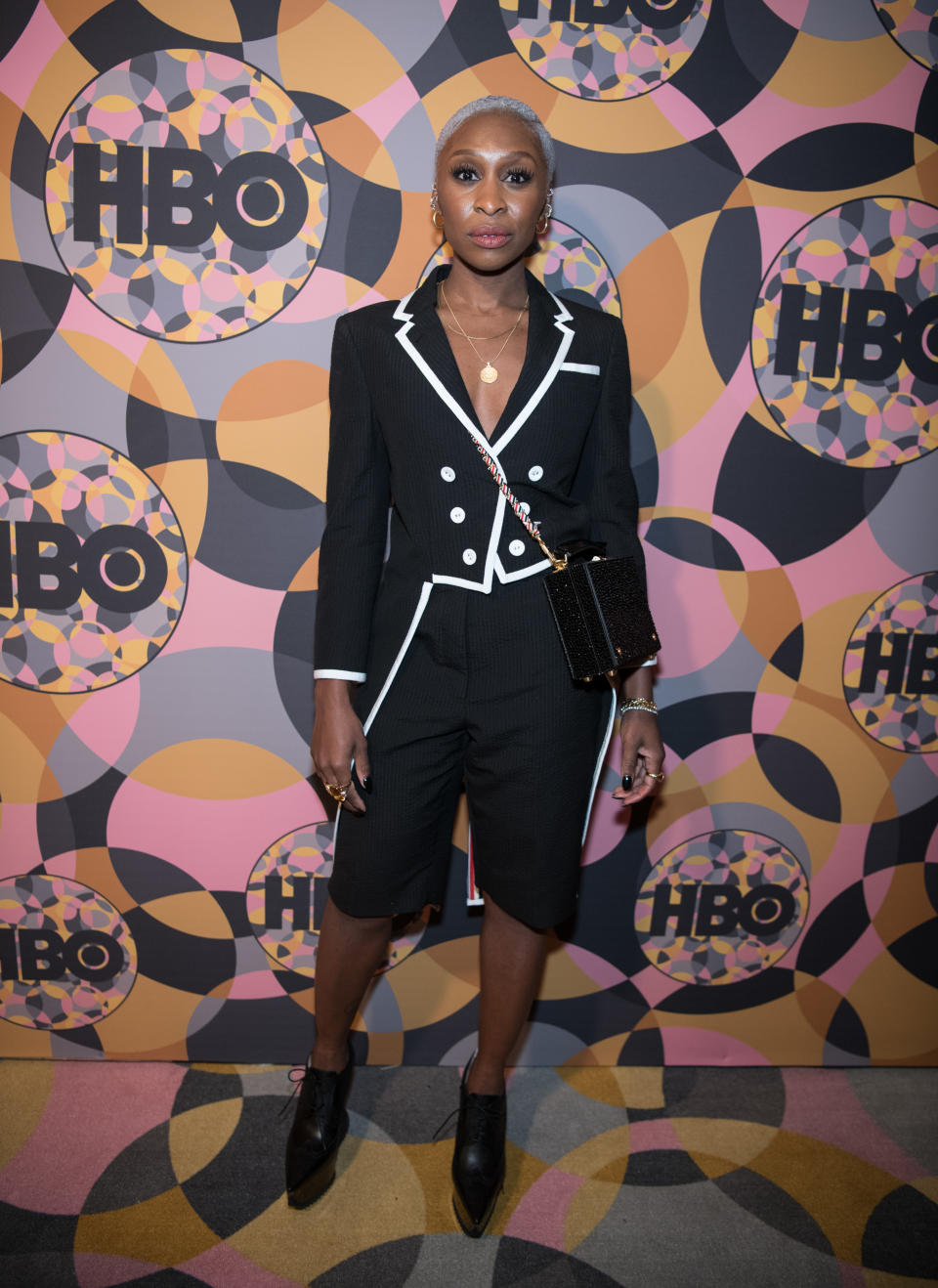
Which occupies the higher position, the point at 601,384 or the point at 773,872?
the point at 601,384

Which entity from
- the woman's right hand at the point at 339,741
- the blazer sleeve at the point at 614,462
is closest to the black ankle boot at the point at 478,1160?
the woman's right hand at the point at 339,741

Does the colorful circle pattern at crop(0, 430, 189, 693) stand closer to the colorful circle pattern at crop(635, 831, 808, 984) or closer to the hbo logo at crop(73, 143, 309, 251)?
the hbo logo at crop(73, 143, 309, 251)

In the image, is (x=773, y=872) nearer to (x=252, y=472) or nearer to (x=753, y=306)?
(x=753, y=306)

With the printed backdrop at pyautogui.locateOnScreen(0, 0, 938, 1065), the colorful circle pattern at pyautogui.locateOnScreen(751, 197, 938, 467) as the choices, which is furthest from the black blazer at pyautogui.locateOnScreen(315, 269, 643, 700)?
the colorful circle pattern at pyautogui.locateOnScreen(751, 197, 938, 467)

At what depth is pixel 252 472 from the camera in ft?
5.84

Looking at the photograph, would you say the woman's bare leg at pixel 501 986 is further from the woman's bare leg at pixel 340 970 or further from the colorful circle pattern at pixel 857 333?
the colorful circle pattern at pixel 857 333

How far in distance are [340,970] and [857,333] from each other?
1699 millimetres

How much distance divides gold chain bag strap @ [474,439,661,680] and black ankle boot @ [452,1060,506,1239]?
3.15 feet

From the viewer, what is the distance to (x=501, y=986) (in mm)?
1747

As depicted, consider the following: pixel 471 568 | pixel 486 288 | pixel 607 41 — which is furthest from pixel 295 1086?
pixel 607 41

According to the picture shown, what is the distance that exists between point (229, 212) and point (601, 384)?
0.81 metres

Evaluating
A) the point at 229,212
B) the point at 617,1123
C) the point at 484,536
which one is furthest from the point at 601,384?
the point at 617,1123

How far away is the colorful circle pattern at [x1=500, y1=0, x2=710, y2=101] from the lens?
5.34 feet

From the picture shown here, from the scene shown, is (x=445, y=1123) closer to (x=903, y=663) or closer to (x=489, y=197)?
(x=903, y=663)
